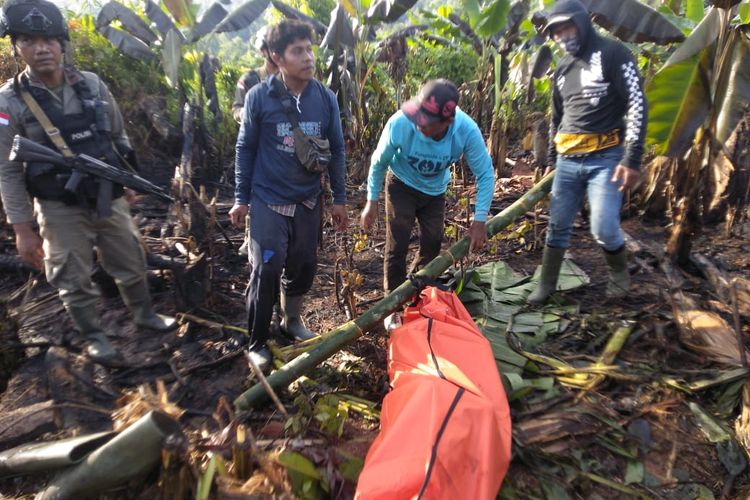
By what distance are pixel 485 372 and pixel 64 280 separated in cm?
266

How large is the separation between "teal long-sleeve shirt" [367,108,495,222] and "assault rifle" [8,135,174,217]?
164 cm

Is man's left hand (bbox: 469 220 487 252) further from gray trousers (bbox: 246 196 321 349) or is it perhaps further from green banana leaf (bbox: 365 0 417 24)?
green banana leaf (bbox: 365 0 417 24)

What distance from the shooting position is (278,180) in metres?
2.60

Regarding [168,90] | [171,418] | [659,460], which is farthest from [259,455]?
[168,90]

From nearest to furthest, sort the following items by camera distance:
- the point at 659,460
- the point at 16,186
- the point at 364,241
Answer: the point at 659,460, the point at 16,186, the point at 364,241

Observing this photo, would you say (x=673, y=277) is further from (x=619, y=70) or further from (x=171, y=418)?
(x=171, y=418)

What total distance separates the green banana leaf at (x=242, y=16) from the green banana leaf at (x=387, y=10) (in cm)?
197

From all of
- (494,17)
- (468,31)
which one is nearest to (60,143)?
(494,17)

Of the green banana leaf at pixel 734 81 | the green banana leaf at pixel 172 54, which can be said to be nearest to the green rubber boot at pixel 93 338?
the green banana leaf at pixel 172 54

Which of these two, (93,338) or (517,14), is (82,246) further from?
(517,14)

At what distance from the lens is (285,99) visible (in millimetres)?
2516

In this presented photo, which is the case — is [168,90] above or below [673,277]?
above

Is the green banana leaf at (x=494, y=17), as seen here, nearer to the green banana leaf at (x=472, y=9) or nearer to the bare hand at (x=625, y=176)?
the green banana leaf at (x=472, y=9)

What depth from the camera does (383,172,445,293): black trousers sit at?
125 inches
